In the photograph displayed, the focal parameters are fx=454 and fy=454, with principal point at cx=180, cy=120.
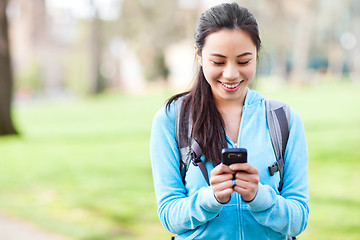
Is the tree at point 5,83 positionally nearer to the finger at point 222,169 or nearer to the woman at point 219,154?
the woman at point 219,154

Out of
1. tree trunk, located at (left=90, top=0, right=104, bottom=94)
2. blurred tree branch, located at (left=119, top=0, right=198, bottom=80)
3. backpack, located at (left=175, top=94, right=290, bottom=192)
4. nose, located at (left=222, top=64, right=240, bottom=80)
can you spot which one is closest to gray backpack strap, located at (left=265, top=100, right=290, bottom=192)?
backpack, located at (left=175, top=94, right=290, bottom=192)

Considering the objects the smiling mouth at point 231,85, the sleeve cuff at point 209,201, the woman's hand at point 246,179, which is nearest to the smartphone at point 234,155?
the woman's hand at point 246,179

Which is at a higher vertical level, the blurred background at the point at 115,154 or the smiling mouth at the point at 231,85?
the smiling mouth at the point at 231,85

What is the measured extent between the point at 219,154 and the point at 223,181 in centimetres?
22

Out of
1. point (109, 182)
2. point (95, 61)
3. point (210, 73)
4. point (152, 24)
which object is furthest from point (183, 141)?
point (95, 61)

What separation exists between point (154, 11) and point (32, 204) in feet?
94.4

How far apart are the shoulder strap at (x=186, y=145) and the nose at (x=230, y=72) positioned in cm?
23

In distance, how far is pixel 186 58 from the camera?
46562 millimetres

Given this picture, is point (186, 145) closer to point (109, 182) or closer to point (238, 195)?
point (238, 195)

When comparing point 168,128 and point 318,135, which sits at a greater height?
point 168,128

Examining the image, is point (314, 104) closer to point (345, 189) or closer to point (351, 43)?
point (345, 189)

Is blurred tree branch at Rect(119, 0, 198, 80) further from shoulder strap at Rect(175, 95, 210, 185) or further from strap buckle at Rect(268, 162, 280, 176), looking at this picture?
strap buckle at Rect(268, 162, 280, 176)

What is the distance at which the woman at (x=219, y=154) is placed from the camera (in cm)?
166

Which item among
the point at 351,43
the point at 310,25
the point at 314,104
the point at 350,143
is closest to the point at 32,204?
the point at 350,143
